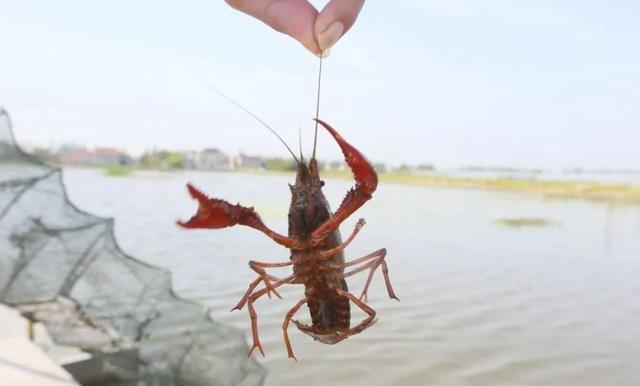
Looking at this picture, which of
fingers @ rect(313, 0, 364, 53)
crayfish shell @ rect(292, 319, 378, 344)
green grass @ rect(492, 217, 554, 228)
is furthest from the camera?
green grass @ rect(492, 217, 554, 228)

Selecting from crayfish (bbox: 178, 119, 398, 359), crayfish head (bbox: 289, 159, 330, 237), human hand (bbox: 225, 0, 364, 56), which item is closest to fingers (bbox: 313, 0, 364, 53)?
human hand (bbox: 225, 0, 364, 56)

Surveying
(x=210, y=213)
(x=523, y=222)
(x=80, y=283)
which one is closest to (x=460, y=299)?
(x=80, y=283)

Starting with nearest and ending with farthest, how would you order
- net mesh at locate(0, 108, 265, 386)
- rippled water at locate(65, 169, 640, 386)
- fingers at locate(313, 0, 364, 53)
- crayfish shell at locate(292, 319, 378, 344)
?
1. fingers at locate(313, 0, 364, 53)
2. crayfish shell at locate(292, 319, 378, 344)
3. net mesh at locate(0, 108, 265, 386)
4. rippled water at locate(65, 169, 640, 386)

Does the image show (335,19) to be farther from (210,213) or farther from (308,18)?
(210,213)

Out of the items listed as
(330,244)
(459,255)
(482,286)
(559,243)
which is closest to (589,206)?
(559,243)

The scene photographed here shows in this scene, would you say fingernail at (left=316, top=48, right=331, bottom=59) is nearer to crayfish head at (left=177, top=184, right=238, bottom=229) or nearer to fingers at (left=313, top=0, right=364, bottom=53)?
fingers at (left=313, top=0, right=364, bottom=53)

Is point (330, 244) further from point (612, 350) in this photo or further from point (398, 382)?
point (612, 350)

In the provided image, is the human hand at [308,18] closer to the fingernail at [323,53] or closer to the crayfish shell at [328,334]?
the fingernail at [323,53]
